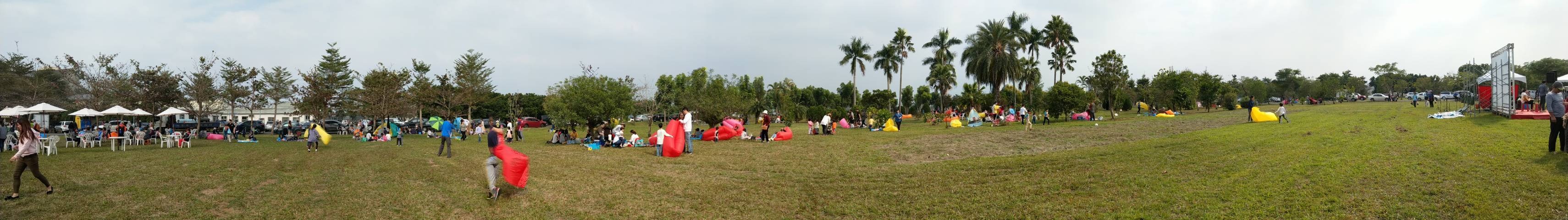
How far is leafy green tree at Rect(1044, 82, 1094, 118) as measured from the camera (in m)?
28.5

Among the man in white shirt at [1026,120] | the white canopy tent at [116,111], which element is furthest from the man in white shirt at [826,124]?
the white canopy tent at [116,111]

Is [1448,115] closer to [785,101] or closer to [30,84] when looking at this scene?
[785,101]

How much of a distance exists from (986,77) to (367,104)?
126 ft

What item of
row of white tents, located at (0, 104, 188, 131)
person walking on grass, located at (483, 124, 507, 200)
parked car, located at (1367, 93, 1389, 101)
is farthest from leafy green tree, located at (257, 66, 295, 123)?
parked car, located at (1367, 93, 1389, 101)

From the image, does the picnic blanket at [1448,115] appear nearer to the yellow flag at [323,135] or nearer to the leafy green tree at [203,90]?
the yellow flag at [323,135]

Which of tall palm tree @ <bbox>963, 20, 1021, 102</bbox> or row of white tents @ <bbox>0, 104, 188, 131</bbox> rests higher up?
tall palm tree @ <bbox>963, 20, 1021, 102</bbox>

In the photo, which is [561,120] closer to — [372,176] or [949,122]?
[372,176]

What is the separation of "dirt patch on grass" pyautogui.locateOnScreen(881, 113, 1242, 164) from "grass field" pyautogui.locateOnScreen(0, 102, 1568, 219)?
10.0 inches

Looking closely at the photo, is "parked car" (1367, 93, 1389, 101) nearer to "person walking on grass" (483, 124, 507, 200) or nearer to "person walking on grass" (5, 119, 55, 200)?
"person walking on grass" (483, 124, 507, 200)

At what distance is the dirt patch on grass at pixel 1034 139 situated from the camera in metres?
14.6

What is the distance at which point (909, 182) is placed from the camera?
996 centimetres

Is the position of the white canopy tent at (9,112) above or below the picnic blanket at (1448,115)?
above

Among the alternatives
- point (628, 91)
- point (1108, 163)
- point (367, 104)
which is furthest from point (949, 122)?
point (367, 104)

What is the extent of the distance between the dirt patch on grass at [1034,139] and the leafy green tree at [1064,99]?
2.87 metres
